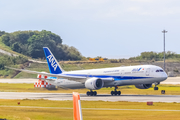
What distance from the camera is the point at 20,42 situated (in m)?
144

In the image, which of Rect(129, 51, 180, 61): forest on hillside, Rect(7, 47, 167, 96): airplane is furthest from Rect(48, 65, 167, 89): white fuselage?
Rect(129, 51, 180, 61): forest on hillside

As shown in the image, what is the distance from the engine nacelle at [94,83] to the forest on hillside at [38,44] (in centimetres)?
8984

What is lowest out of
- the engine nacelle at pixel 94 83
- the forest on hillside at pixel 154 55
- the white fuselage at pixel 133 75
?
the engine nacelle at pixel 94 83

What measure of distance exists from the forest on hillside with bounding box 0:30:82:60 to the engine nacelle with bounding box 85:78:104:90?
89836 millimetres

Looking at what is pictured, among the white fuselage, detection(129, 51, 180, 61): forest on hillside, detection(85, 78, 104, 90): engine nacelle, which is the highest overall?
detection(129, 51, 180, 61): forest on hillside

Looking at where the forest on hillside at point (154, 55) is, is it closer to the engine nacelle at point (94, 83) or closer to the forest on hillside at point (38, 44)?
the forest on hillside at point (38, 44)

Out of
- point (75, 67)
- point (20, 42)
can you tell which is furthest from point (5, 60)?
point (20, 42)

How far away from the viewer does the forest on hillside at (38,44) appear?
5157 inches

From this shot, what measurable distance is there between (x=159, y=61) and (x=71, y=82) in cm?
6166

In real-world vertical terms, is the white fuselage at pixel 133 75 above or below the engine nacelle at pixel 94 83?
above

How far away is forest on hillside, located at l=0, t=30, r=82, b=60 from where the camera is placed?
13100 cm

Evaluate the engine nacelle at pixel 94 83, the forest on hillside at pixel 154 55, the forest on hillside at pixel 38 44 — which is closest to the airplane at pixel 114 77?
the engine nacelle at pixel 94 83

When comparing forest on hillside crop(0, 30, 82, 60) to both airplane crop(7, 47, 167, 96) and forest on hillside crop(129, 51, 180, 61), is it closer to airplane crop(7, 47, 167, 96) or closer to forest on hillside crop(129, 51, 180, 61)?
forest on hillside crop(129, 51, 180, 61)

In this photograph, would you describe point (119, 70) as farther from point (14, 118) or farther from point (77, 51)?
point (77, 51)
